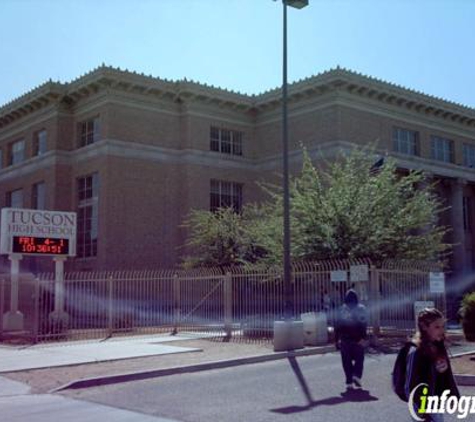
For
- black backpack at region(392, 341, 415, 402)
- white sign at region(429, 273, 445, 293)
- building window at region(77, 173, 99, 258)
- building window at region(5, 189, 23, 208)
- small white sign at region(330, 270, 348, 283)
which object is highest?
building window at region(5, 189, 23, 208)

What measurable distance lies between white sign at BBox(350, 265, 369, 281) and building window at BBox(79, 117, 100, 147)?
22853mm

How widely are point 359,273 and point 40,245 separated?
12.8 meters

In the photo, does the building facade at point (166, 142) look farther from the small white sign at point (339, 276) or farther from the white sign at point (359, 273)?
the white sign at point (359, 273)

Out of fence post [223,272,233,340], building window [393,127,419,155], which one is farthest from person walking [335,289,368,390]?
building window [393,127,419,155]

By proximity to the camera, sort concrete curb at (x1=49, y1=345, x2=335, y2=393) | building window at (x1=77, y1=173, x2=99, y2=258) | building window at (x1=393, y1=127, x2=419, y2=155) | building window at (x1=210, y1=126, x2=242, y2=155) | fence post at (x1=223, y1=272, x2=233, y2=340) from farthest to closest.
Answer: building window at (x1=393, y1=127, x2=419, y2=155)
building window at (x1=210, y1=126, x2=242, y2=155)
building window at (x1=77, y1=173, x2=99, y2=258)
fence post at (x1=223, y1=272, x2=233, y2=340)
concrete curb at (x1=49, y1=345, x2=335, y2=393)

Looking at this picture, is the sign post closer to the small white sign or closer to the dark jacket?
the small white sign

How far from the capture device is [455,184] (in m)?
44.3

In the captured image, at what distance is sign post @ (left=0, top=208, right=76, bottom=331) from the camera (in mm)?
24406

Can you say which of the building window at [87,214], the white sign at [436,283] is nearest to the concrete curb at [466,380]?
the white sign at [436,283]

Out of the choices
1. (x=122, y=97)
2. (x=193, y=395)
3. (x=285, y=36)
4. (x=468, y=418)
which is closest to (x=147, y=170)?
(x=122, y=97)

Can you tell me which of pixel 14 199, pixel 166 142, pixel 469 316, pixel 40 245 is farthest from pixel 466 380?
pixel 14 199

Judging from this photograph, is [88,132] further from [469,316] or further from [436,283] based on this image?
[469,316]

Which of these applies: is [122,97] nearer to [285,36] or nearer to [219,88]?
[219,88]

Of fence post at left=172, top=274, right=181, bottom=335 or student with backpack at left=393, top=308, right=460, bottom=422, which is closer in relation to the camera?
student with backpack at left=393, top=308, right=460, bottom=422
